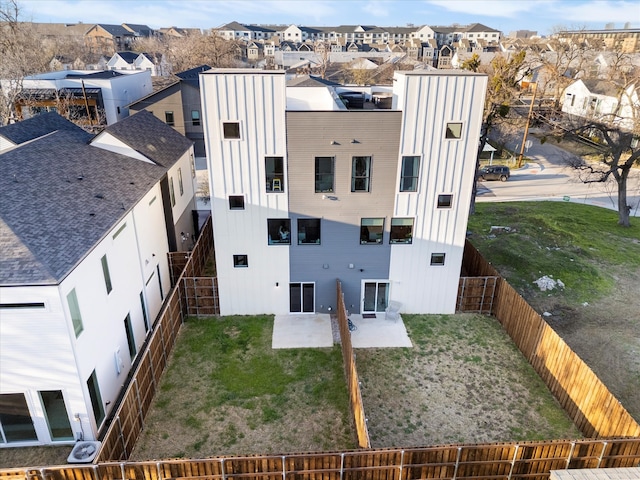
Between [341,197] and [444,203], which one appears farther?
[444,203]

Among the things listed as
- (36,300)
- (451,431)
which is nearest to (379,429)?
(451,431)

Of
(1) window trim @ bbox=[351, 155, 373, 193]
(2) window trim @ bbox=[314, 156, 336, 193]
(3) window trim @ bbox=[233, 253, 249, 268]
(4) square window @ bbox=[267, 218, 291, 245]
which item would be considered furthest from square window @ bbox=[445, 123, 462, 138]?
(3) window trim @ bbox=[233, 253, 249, 268]

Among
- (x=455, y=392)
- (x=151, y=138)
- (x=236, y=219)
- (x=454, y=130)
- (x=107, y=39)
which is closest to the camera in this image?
(x=455, y=392)

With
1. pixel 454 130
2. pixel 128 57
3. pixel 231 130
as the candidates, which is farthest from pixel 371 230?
pixel 128 57

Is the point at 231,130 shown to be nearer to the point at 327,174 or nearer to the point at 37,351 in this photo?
the point at 327,174

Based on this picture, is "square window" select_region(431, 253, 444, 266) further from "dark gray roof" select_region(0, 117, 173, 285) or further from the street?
the street

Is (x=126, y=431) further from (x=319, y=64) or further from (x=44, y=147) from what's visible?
(x=319, y=64)

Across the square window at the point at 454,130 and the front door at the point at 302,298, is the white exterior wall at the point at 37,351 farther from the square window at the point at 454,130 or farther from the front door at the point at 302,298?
the square window at the point at 454,130
